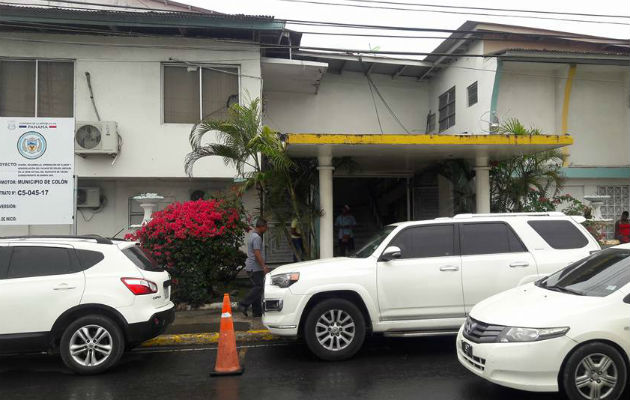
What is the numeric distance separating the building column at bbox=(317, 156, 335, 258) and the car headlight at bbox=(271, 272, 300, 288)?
376 centimetres

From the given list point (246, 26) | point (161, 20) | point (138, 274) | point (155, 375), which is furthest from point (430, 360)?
point (161, 20)

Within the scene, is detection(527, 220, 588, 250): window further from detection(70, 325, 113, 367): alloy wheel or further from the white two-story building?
detection(70, 325, 113, 367): alloy wheel

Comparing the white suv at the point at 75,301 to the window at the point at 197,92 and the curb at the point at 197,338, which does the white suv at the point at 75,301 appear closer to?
the curb at the point at 197,338

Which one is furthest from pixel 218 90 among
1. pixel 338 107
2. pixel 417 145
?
pixel 417 145

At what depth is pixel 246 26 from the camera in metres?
11.4

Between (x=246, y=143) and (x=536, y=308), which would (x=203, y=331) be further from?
(x=536, y=308)

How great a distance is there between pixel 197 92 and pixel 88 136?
105 inches

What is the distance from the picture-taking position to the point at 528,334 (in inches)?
171

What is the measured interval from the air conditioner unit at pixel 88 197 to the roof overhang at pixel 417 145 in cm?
533

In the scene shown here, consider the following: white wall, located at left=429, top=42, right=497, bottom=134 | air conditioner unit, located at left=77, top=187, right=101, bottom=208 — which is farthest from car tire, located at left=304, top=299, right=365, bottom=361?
white wall, located at left=429, top=42, right=497, bottom=134

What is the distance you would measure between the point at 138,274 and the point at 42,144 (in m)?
4.28

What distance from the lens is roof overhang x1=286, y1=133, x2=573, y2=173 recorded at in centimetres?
881

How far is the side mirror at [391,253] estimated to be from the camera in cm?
610

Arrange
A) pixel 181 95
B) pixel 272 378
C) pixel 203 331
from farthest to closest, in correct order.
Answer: pixel 181 95, pixel 203 331, pixel 272 378
